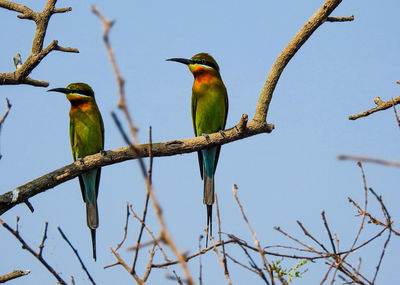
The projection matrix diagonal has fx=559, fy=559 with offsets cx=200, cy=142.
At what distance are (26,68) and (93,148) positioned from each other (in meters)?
1.05

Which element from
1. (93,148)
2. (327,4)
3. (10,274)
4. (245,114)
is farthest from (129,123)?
(93,148)

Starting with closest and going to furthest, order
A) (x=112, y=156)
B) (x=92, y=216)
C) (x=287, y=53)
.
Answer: (x=112, y=156) < (x=287, y=53) < (x=92, y=216)

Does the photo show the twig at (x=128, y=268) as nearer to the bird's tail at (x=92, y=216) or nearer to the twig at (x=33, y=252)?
the twig at (x=33, y=252)

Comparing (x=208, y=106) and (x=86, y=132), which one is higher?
(x=208, y=106)

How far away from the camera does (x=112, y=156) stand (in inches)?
150

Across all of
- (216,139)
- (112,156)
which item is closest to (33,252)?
(112,156)

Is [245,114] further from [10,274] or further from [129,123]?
[129,123]

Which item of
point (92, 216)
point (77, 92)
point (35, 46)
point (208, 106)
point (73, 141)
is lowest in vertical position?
point (92, 216)

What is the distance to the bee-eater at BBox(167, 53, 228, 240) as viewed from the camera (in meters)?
4.69

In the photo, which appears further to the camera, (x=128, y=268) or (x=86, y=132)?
(x=86, y=132)

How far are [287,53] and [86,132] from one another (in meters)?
1.91

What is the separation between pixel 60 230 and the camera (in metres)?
1.72

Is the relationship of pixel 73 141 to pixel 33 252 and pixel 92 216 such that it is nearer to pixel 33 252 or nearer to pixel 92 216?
pixel 92 216

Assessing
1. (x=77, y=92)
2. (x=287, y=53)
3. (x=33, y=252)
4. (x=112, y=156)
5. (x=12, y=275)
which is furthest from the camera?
(x=77, y=92)
